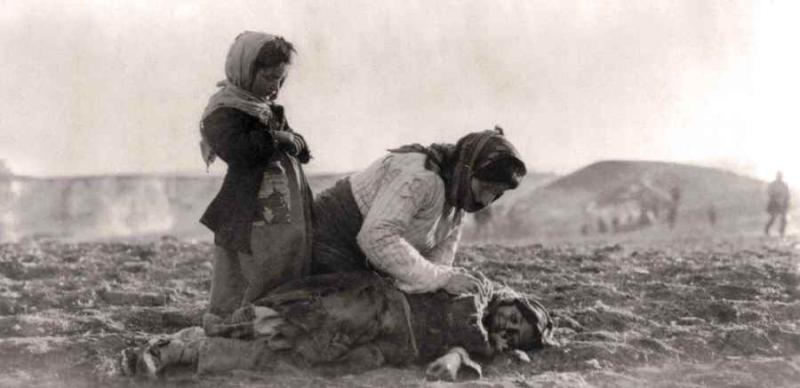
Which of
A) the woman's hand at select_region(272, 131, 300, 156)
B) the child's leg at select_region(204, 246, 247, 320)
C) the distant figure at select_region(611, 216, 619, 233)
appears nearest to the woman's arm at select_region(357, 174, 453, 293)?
the woman's hand at select_region(272, 131, 300, 156)

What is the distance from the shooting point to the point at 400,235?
322 cm

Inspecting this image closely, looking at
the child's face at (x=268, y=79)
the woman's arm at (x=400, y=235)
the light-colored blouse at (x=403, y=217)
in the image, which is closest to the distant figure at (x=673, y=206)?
the light-colored blouse at (x=403, y=217)

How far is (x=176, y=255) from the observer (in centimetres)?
661

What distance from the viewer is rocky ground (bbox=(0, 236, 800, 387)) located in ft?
10.8

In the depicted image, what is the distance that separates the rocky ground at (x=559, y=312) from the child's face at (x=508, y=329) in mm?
67

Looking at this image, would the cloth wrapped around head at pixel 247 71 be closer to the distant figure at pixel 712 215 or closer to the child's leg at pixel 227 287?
the child's leg at pixel 227 287

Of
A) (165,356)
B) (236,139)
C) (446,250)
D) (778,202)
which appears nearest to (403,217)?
(446,250)

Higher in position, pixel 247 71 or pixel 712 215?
pixel 247 71

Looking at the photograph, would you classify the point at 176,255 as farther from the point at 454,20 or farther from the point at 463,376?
the point at 463,376

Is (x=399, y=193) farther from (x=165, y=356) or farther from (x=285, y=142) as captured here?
(x=165, y=356)

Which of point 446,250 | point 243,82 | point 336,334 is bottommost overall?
point 336,334

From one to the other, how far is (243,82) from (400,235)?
75cm

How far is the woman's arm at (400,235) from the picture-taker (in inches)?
125

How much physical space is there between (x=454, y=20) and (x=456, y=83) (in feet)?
1.45
